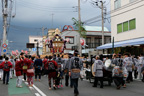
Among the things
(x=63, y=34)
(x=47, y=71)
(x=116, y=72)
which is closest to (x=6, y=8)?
(x=47, y=71)

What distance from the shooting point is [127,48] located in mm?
24375

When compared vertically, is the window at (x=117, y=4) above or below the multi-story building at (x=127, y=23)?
above

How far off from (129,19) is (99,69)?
15.4 m

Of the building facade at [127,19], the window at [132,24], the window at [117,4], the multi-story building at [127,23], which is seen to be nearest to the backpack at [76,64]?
the multi-story building at [127,23]

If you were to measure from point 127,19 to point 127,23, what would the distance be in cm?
50

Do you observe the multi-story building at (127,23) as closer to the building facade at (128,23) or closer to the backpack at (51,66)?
the building facade at (128,23)

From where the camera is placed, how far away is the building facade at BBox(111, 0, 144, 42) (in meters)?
22.4

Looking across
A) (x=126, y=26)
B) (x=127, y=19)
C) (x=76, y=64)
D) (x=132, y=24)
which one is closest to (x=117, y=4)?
(x=127, y=19)

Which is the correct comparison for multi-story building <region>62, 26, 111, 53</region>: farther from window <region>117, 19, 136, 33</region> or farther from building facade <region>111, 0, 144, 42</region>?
window <region>117, 19, 136, 33</region>

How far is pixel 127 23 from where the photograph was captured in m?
24.7

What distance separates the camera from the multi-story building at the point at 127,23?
22167 mm

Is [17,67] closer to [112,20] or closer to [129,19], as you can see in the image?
[129,19]

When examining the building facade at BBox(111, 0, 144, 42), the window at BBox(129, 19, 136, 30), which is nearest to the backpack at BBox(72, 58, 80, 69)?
the building facade at BBox(111, 0, 144, 42)

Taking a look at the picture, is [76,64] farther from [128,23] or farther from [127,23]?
[127,23]
